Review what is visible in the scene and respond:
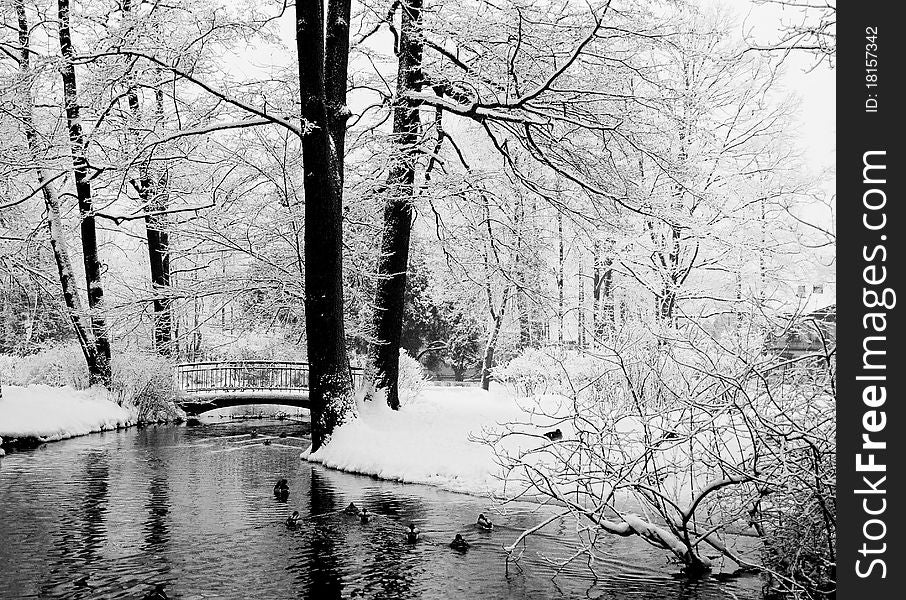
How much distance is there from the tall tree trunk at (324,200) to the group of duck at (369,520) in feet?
10.8

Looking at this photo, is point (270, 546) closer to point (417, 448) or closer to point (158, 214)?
point (417, 448)

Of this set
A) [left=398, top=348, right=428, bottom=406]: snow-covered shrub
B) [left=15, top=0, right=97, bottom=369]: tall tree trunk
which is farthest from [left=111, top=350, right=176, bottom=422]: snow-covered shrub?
[left=398, top=348, right=428, bottom=406]: snow-covered shrub

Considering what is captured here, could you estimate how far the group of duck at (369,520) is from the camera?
Result: 24.6 ft

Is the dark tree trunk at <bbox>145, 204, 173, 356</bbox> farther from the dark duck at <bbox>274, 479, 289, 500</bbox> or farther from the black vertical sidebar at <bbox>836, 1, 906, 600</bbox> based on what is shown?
the black vertical sidebar at <bbox>836, 1, 906, 600</bbox>

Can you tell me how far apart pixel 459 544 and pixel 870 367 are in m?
4.23

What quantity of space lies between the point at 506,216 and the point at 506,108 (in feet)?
16.7

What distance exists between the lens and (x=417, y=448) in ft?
42.6

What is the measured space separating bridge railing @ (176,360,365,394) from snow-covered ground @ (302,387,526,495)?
9.24m

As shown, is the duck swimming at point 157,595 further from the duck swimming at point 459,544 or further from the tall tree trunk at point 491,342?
the tall tree trunk at point 491,342

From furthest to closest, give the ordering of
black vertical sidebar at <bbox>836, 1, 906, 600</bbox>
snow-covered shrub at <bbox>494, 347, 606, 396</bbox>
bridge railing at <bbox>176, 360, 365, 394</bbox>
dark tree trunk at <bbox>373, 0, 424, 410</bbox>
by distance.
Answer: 1. bridge railing at <bbox>176, 360, 365, 394</bbox>
2. dark tree trunk at <bbox>373, 0, 424, 410</bbox>
3. snow-covered shrub at <bbox>494, 347, 606, 396</bbox>
4. black vertical sidebar at <bbox>836, 1, 906, 600</bbox>

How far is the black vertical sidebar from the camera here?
4.22 m

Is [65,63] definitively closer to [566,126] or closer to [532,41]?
[532,41]

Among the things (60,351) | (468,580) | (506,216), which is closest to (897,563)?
(468,580)

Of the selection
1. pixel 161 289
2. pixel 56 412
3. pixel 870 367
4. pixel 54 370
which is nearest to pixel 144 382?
pixel 54 370
